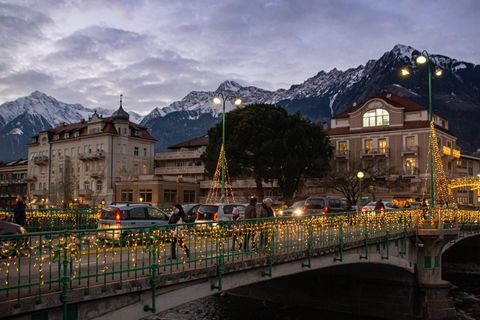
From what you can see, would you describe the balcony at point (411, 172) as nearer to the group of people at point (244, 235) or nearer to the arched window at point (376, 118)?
the arched window at point (376, 118)

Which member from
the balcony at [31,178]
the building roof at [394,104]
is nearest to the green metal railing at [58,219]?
the building roof at [394,104]

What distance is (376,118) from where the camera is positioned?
216 feet

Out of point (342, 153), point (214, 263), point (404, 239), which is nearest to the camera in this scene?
point (214, 263)

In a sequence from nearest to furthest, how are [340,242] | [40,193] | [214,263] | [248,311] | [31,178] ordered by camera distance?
1. [214,263]
2. [340,242]
3. [248,311]
4. [40,193]
5. [31,178]

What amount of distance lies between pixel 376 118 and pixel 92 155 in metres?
41.8

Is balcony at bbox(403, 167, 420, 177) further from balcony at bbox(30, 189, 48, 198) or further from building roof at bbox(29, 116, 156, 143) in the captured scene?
balcony at bbox(30, 189, 48, 198)

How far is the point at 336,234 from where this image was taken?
713 inches

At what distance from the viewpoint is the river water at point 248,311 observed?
24.7 m

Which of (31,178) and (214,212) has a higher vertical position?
(31,178)

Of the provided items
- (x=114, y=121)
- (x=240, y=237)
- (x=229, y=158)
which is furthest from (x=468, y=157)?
(x=240, y=237)

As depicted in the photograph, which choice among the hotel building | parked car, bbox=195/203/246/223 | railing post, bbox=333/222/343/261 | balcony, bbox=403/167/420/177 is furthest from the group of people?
the hotel building

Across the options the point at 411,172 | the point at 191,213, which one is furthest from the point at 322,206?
the point at 411,172

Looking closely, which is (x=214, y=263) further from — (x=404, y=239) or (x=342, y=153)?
(x=342, y=153)

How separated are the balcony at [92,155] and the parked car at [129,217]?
187ft
